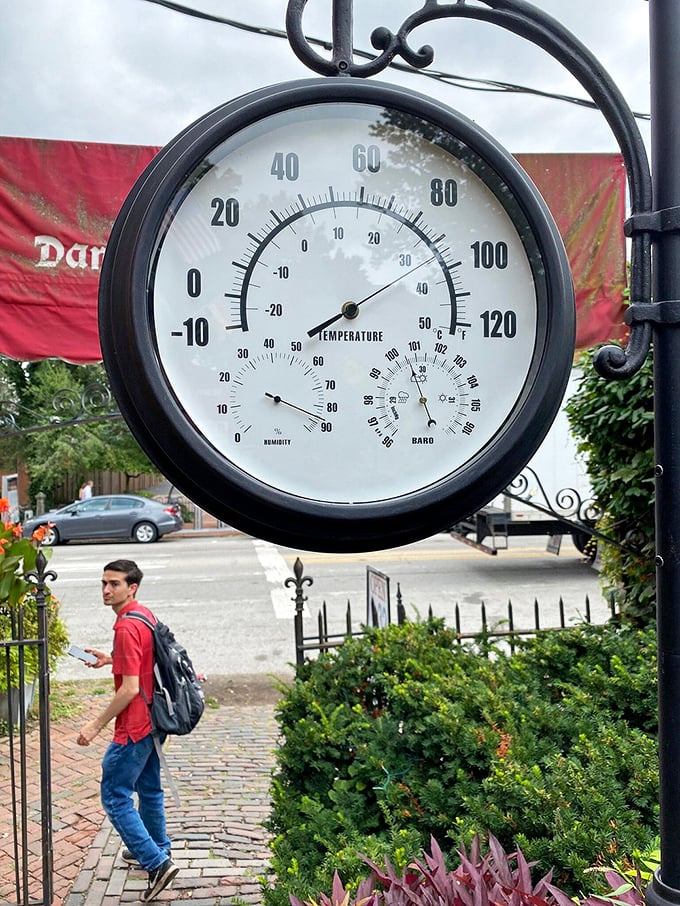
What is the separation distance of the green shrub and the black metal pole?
870 millimetres

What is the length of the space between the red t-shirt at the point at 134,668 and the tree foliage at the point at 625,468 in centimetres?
242

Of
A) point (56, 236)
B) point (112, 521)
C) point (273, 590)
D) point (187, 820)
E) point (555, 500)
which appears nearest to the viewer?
point (56, 236)

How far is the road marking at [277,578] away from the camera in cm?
1012

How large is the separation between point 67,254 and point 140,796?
273 cm

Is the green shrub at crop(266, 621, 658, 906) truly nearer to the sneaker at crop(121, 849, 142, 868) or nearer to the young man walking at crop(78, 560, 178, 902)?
the young man walking at crop(78, 560, 178, 902)

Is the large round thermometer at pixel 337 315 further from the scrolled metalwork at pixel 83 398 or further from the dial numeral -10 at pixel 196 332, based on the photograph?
the scrolled metalwork at pixel 83 398

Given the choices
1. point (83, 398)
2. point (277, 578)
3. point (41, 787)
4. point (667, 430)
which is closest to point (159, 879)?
point (41, 787)

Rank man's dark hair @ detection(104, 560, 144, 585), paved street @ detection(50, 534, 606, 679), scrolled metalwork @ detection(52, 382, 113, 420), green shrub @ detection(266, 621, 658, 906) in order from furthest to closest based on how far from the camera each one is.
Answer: paved street @ detection(50, 534, 606, 679) → man's dark hair @ detection(104, 560, 144, 585) → scrolled metalwork @ detection(52, 382, 113, 420) → green shrub @ detection(266, 621, 658, 906)

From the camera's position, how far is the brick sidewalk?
3.81 meters

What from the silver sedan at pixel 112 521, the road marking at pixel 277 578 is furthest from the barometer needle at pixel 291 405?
the silver sedan at pixel 112 521

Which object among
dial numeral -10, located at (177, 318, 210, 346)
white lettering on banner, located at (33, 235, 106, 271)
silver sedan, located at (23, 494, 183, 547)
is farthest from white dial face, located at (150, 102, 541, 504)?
silver sedan, located at (23, 494, 183, 547)

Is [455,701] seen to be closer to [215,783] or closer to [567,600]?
[215,783]

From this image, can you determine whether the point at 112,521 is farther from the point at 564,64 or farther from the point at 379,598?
the point at 564,64

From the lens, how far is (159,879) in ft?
12.3
